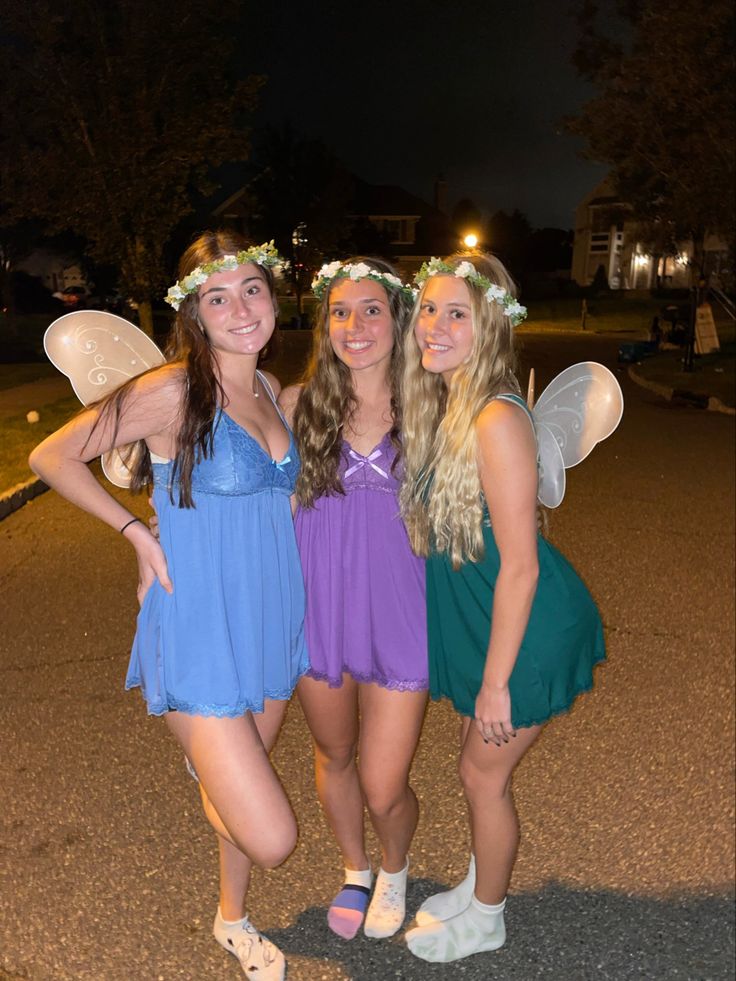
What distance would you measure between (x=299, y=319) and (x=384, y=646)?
3508 centimetres

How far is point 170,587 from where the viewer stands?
2533 millimetres

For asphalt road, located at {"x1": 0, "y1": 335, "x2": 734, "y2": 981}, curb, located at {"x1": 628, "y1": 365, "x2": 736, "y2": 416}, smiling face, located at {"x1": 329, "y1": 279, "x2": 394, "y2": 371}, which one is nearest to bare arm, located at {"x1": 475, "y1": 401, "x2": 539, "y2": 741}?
smiling face, located at {"x1": 329, "y1": 279, "x2": 394, "y2": 371}

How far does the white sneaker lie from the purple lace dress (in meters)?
0.90

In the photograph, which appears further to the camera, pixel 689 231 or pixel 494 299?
pixel 689 231

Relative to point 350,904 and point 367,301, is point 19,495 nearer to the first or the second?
point 350,904

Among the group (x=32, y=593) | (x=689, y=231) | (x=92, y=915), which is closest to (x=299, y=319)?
(x=689, y=231)

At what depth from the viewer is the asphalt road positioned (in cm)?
294

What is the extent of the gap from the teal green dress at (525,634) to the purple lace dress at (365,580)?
8cm

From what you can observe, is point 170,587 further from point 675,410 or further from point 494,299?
point 675,410

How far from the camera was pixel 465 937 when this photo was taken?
295 cm

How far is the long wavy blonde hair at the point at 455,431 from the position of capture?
2.48m

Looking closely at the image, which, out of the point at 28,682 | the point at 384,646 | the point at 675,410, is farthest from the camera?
the point at 675,410

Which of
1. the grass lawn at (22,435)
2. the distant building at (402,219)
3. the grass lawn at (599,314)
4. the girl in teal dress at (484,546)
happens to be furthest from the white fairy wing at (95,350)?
the distant building at (402,219)

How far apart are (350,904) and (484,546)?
1472 mm
